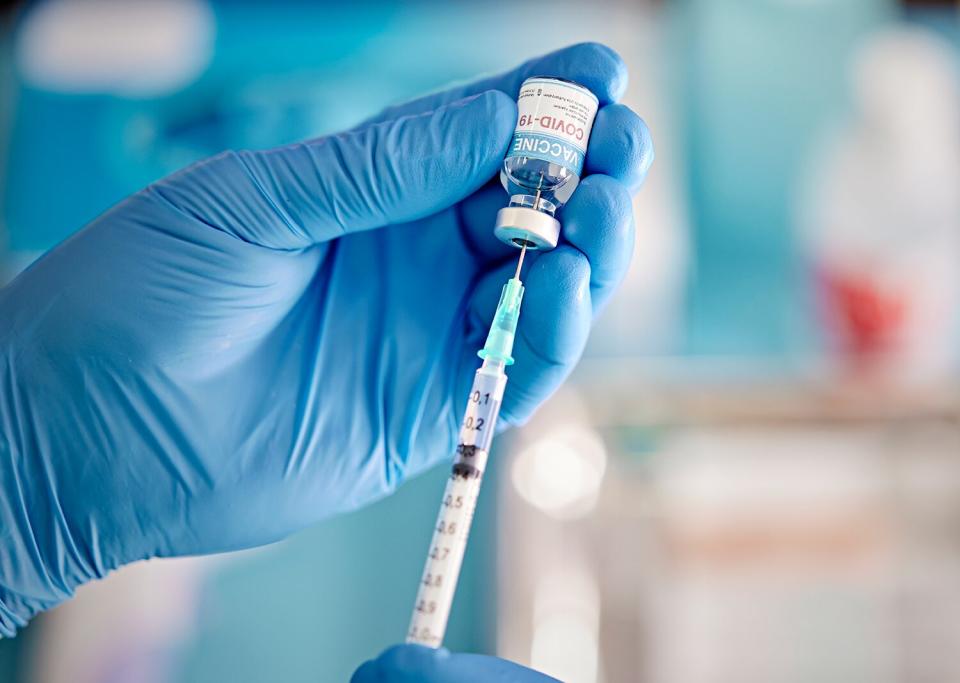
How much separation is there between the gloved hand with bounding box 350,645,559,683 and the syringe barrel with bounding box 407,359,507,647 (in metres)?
0.06

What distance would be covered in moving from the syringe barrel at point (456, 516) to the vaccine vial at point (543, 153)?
0.16 m

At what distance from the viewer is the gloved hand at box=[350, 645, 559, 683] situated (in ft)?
2.63

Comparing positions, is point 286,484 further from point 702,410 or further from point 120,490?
point 702,410

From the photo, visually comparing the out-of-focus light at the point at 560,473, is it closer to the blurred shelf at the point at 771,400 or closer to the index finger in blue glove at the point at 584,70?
the blurred shelf at the point at 771,400

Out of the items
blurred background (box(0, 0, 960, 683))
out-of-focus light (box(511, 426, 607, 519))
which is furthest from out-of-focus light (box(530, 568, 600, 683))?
out-of-focus light (box(511, 426, 607, 519))

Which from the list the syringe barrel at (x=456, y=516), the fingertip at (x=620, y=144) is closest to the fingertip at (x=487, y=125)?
the fingertip at (x=620, y=144)

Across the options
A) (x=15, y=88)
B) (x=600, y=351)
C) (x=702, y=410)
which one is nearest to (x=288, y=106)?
(x=15, y=88)

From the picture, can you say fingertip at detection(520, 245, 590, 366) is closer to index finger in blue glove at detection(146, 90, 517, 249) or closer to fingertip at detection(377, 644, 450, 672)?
index finger in blue glove at detection(146, 90, 517, 249)

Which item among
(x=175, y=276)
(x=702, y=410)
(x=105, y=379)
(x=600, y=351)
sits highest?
(x=600, y=351)

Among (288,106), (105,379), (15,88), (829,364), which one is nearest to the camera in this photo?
(105,379)

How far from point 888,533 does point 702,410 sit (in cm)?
59

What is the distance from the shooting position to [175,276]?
1.00 metres

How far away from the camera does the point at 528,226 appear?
3.01ft

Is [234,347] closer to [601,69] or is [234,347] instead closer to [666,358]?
[601,69]
